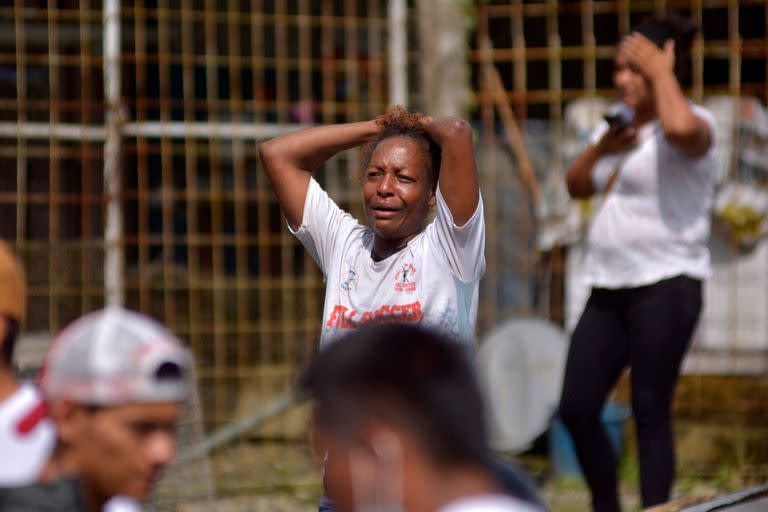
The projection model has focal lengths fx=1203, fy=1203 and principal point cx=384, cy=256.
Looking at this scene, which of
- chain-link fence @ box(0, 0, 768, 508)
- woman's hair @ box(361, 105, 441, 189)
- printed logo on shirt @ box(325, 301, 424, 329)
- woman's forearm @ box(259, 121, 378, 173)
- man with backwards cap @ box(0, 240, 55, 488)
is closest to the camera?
man with backwards cap @ box(0, 240, 55, 488)

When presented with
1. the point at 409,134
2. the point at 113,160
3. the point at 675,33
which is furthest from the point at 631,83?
the point at 113,160

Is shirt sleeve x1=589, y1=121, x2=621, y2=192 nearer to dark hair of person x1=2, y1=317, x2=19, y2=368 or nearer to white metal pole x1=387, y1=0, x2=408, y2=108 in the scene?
Answer: white metal pole x1=387, y1=0, x2=408, y2=108

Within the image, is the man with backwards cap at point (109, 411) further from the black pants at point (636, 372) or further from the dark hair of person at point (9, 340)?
the black pants at point (636, 372)

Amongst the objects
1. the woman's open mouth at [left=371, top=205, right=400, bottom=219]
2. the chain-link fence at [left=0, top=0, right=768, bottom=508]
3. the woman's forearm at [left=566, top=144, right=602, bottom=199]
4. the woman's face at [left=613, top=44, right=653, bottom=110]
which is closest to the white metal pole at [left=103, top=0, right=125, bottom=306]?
the chain-link fence at [left=0, top=0, right=768, bottom=508]

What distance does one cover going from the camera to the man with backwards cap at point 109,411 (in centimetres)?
210

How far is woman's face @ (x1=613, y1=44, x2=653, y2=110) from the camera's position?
4.57 meters

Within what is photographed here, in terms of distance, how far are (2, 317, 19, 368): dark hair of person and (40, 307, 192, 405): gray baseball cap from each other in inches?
17.7

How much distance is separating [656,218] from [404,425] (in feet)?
9.39

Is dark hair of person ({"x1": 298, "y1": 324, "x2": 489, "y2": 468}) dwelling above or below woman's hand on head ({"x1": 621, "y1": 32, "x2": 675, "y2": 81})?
below

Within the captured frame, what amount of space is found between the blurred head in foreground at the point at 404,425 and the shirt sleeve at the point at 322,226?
5.31ft

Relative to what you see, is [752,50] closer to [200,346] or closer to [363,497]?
[200,346]

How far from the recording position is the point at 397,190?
333cm

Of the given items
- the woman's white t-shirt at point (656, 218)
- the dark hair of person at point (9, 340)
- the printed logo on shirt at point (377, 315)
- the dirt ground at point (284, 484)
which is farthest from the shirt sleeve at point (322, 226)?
the dirt ground at point (284, 484)

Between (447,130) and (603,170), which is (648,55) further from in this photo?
(447,130)
